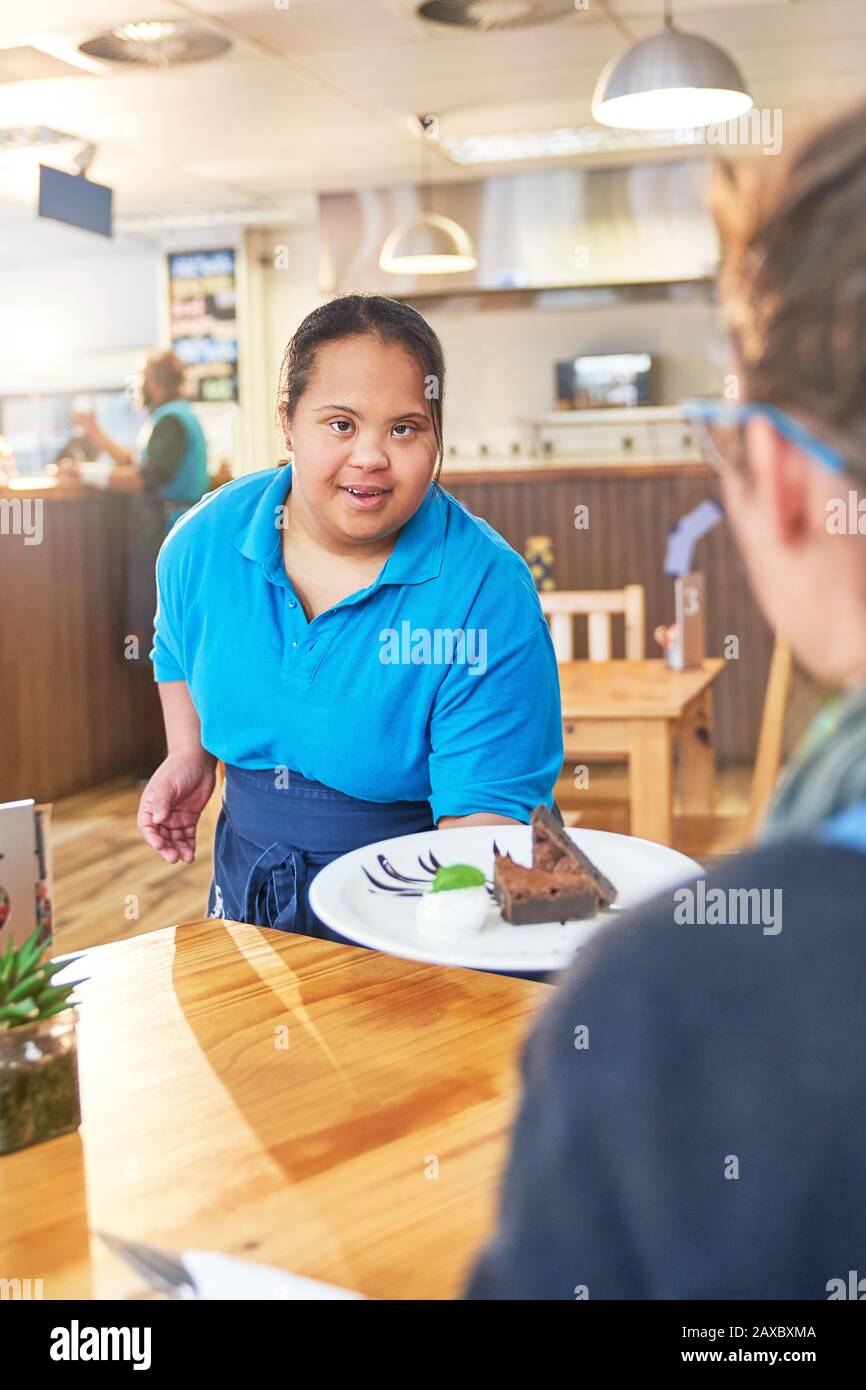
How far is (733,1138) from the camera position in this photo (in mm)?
394

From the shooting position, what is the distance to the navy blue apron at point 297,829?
150cm

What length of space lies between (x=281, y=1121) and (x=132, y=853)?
3682mm

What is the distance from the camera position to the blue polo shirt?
1.49 m

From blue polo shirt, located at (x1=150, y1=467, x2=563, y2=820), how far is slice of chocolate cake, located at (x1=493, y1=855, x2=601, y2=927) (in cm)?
35

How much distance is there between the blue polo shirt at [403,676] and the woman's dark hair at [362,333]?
0.50 ft

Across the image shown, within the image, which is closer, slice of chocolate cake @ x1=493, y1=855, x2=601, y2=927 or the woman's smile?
slice of chocolate cake @ x1=493, y1=855, x2=601, y2=927

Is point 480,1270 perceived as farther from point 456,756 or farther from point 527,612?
point 527,612

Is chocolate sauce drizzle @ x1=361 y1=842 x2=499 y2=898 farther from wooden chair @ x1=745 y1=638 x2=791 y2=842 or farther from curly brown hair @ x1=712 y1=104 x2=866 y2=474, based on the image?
wooden chair @ x1=745 y1=638 x2=791 y2=842

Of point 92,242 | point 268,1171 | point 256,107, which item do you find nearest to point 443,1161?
point 268,1171
